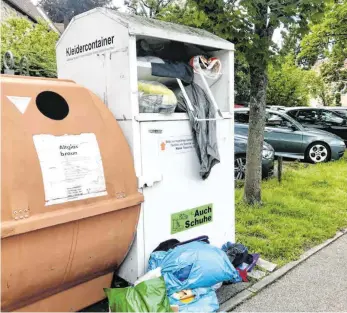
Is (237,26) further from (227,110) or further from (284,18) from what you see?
(227,110)

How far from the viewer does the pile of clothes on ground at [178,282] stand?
8.25ft

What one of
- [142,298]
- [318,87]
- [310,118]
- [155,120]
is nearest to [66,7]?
[318,87]

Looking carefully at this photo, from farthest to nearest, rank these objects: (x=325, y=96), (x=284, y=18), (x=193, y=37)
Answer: (x=325, y=96) < (x=284, y=18) < (x=193, y=37)

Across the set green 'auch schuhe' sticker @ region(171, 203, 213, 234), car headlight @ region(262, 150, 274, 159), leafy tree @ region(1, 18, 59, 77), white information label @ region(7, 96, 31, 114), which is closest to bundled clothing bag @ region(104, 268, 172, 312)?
green 'auch schuhe' sticker @ region(171, 203, 213, 234)

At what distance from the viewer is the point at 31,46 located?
1013 centimetres

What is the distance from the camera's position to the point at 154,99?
2.99 m

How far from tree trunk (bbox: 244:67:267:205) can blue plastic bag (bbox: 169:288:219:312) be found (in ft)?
9.60

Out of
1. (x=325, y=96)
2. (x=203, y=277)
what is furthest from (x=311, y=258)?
(x=325, y=96)

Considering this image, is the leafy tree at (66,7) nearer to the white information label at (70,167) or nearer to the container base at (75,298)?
the white information label at (70,167)

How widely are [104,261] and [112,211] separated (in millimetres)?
402

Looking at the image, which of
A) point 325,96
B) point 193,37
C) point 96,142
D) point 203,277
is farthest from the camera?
point 325,96

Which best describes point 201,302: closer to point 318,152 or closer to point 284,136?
point 284,136

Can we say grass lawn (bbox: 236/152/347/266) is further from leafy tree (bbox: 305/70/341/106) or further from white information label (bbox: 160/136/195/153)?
leafy tree (bbox: 305/70/341/106)

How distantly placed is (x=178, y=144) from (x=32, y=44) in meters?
8.87
